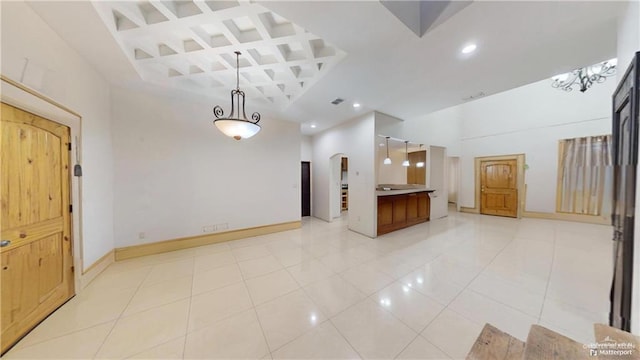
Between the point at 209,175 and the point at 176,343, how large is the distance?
298 cm

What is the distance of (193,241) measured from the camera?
3.79 metres

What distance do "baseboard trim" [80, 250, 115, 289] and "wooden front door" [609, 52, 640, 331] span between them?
4.83m

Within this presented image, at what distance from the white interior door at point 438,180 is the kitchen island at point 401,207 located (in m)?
0.35

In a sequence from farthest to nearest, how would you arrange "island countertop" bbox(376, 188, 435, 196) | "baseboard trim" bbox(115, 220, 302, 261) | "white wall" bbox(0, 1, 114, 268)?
"island countertop" bbox(376, 188, 435, 196), "baseboard trim" bbox(115, 220, 302, 261), "white wall" bbox(0, 1, 114, 268)

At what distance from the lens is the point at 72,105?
225cm

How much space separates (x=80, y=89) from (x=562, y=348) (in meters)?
4.62

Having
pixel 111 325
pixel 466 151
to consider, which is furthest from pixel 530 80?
pixel 111 325

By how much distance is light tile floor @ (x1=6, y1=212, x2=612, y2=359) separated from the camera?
1.61m

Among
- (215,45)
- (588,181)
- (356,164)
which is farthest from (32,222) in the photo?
(356,164)

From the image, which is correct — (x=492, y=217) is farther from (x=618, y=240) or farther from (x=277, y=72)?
(x=277, y=72)

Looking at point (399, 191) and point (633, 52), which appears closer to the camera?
point (633, 52)

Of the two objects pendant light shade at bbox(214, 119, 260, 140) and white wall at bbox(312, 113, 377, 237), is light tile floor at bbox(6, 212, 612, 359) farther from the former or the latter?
pendant light shade at bbox(214, 119, 260, 140)

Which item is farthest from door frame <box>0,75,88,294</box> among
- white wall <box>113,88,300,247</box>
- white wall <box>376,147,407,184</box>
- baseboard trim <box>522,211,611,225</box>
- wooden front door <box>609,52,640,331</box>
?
baseboard trim <box>522,211,611,225</box>

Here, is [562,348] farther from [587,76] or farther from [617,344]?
[587,76]
